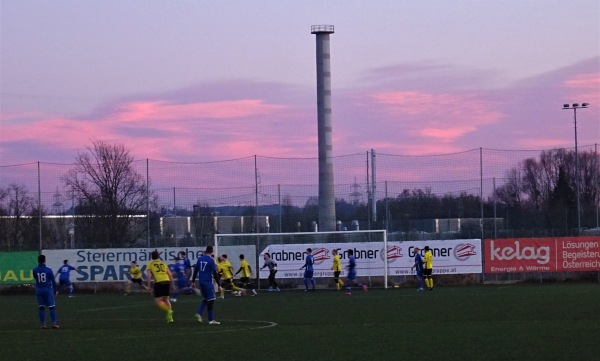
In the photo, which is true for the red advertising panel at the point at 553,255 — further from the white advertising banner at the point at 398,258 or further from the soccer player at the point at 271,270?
the soccer player at the point at 271,270

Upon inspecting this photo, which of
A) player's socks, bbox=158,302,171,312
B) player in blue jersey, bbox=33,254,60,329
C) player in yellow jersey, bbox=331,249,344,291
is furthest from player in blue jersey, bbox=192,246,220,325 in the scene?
player in yellow jersey, bbox=331,249,344,291

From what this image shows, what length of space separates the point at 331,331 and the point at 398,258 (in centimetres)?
2584

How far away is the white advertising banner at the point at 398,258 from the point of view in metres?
45.7

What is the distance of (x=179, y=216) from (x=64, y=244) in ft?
21.4

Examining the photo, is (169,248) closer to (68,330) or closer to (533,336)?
(68,330)

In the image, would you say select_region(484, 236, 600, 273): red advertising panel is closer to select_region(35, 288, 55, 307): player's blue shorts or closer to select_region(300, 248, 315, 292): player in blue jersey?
select_region(300, 248, 315, 292): player in blue jersey

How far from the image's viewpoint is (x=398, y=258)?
45.9 m

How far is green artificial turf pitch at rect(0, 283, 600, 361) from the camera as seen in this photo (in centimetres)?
1598

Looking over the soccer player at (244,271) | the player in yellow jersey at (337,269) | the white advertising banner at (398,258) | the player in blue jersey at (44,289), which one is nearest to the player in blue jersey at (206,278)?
the player in blue jersey at (44,289)

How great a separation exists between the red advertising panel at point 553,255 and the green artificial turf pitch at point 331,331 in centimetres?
1172

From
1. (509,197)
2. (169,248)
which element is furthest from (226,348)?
(509,197)

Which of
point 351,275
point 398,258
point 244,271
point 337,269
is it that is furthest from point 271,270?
point 398,258

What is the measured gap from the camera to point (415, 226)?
2106 inches

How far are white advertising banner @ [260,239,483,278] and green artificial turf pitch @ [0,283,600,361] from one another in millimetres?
11743
